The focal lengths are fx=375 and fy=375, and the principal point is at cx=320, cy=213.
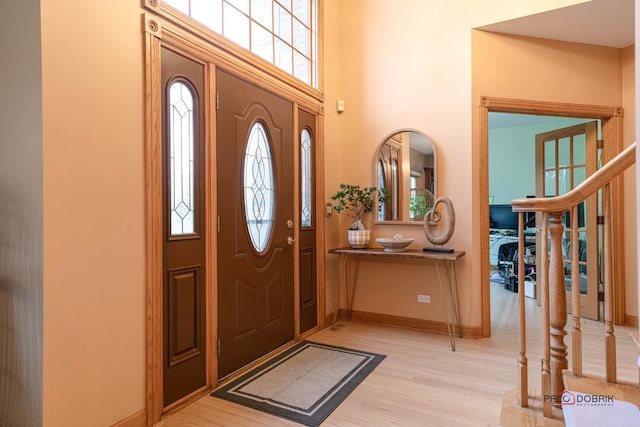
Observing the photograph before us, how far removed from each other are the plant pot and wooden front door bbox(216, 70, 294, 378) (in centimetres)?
72

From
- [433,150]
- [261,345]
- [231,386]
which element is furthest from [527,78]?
[231,386]

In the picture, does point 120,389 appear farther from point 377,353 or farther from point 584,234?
point 584,234

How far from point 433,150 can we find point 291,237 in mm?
1598

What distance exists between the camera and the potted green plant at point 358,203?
3.72 metres

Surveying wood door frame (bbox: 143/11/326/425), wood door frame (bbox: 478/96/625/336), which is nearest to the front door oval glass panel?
wood door frame (bbox: 143/11/326/425)

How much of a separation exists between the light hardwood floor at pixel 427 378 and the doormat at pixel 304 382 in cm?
7

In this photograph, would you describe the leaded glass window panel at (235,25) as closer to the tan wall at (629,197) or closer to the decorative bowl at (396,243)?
the decorative bowl at (396,243)

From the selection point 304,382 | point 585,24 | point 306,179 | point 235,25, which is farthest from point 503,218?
point 235,25

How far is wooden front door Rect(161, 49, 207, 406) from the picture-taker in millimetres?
2154

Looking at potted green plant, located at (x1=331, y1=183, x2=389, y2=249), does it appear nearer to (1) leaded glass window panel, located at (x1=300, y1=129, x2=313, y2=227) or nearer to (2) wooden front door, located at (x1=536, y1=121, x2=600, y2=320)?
(1) leaded glass window panel, located at (x1=300, y1=129, x2=313, y2=227)

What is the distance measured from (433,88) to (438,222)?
130 centimetres

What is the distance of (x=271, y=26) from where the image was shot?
3.16 metres

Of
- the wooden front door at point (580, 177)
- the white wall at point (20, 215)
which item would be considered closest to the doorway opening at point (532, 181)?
the wooden front door at point (580, 177)

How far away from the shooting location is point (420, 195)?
372 centimetres
